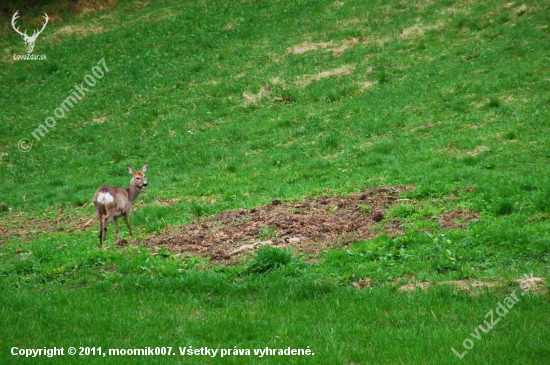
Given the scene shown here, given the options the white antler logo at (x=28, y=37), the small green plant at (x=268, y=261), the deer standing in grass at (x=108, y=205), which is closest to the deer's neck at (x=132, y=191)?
the deer standing in grass at (x=108, y=205)

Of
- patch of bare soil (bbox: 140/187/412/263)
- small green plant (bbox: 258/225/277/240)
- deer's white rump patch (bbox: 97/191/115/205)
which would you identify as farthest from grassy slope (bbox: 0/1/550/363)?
small green plant (bbox: 258/225/277/240)

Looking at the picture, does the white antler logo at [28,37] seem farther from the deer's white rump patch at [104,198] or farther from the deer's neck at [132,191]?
the deer's white rump patch at [104,198]

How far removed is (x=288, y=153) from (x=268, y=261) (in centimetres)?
A: 988

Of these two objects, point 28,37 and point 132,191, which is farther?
point 28,37

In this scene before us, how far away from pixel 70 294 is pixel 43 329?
178 centimetres

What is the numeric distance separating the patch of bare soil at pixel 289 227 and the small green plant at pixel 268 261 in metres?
0.76

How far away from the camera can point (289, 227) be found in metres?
13.6

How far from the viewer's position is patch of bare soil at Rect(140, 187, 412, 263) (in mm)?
12773

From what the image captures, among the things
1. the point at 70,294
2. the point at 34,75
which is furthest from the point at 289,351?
the point at 34,75

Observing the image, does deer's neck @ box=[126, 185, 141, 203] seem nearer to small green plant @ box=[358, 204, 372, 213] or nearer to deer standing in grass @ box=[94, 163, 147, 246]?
deer standing in grass @ box=[94, 163, 147, 246]

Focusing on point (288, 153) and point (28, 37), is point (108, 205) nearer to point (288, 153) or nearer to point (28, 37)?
point (288, 153)

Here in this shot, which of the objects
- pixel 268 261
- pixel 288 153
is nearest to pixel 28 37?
pixel 288 153

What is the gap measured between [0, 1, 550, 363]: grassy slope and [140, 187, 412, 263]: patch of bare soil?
2.05ft

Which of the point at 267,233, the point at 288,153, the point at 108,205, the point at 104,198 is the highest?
the point at 288,153
